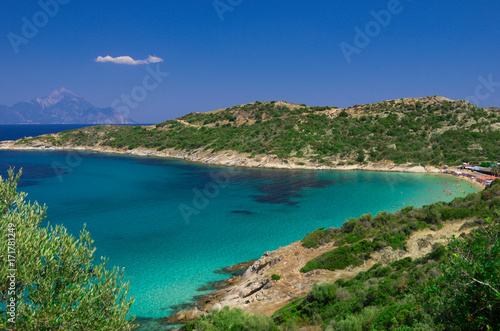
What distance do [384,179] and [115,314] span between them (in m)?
68.7

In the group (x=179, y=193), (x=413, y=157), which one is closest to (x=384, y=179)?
(x=413, y=157)

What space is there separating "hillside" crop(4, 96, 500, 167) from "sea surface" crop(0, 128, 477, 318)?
1257cm

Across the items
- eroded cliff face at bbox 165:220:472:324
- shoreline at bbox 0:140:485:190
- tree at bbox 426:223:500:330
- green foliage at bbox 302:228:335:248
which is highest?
shoreline at bbox 0:140:485:190

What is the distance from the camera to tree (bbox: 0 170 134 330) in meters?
9.09

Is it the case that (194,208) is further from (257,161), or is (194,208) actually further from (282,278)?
(257,161)

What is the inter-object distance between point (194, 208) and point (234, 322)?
33400 mm

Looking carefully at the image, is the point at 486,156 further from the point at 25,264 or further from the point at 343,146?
the point at 25,264

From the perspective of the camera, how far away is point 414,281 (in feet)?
49.9

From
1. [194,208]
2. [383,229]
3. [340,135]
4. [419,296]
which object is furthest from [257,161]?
[419,296]

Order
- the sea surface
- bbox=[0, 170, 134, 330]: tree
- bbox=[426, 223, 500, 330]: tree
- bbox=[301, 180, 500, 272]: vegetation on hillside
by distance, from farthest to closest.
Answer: the sea surface < bbox=[301, 180, 500, 272]: vegetation on hillside < bbox=[0, 170, 134, 330]: tree < bbox=[426, 223, 500, 330]: tree

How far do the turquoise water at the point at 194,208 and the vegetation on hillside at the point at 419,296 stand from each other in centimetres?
945

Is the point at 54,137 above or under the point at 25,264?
above

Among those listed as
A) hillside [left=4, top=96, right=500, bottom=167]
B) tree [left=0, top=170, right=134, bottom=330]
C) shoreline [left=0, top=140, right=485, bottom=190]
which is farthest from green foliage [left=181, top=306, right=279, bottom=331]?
hillside [left=4, top=96, right=500, bottom=167]

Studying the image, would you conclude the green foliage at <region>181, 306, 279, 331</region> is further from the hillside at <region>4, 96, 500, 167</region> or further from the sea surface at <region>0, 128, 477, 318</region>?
the hillside at <region>4, 96, 500, 167</region>
